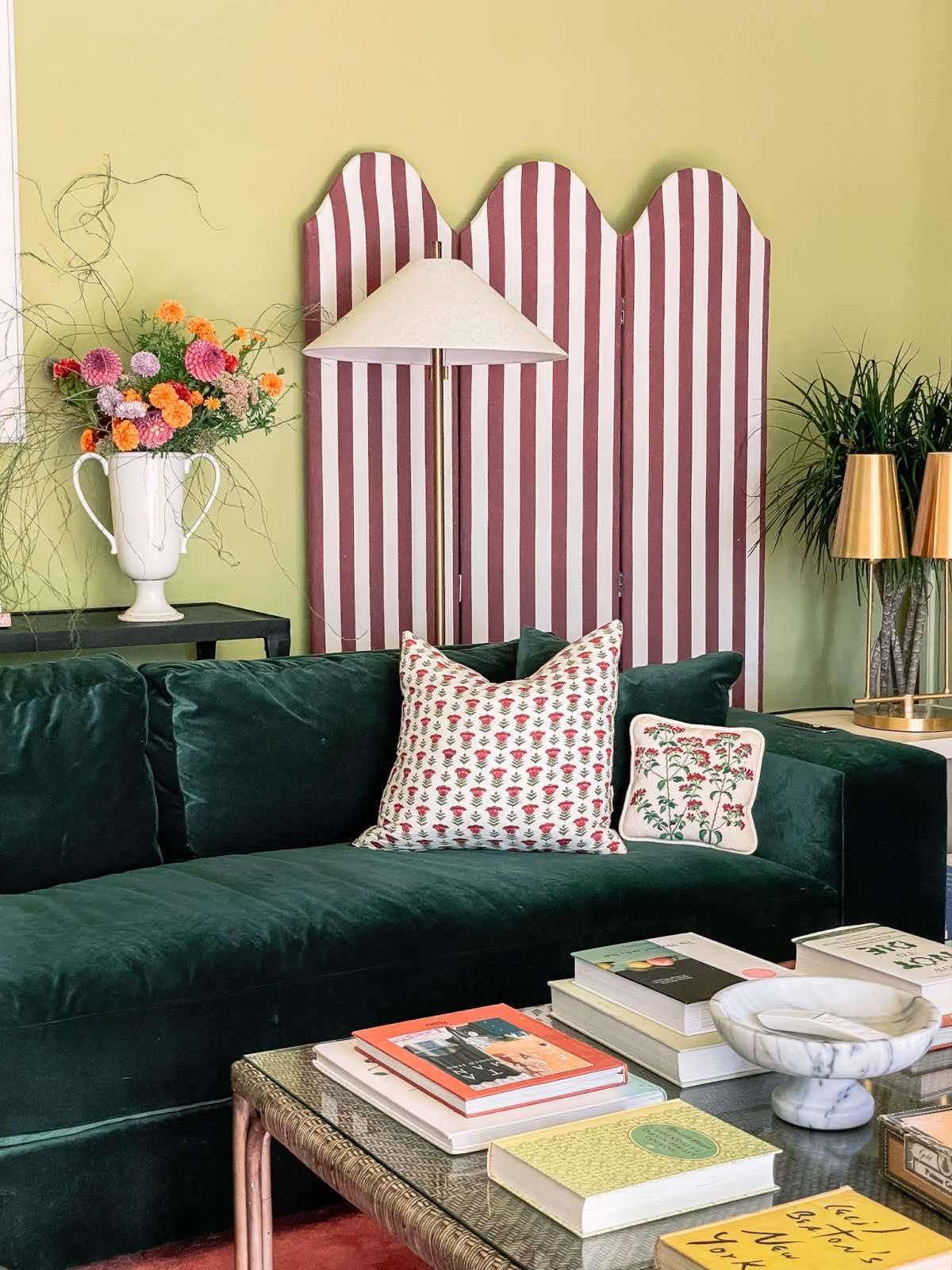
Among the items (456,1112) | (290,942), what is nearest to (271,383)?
(290,942)

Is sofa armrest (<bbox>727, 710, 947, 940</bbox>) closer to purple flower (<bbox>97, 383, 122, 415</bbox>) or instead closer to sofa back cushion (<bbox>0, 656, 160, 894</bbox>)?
sofa back cushion (<bbox>0, 656, 160, 894</bbox>)

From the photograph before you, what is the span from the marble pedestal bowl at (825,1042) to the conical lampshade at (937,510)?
249cm

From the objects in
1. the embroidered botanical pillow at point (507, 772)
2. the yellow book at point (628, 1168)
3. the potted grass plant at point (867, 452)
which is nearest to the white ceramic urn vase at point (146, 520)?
the embroidered botanical pillow at point (507, 772)

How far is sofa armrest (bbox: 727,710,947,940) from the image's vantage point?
2.97m

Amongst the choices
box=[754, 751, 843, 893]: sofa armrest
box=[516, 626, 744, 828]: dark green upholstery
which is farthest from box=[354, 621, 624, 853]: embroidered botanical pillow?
box=[754, 751, 843, 893]: sofa armrest

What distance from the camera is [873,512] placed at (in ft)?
13.4

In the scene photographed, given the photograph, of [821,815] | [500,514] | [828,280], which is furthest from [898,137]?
[821,815]

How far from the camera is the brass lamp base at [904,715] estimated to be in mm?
4098

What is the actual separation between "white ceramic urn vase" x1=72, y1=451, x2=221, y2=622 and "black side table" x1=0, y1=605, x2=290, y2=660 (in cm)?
6

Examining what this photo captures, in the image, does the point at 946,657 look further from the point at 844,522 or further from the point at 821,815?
the point at 821,815

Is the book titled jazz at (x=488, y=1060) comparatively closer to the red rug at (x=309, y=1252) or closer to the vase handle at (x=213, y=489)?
the red rug at (x=309, y=1252)

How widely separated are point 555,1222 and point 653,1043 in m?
0.40

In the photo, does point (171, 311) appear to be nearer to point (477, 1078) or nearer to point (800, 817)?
point (800, 817)

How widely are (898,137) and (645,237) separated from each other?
3.54 ft
